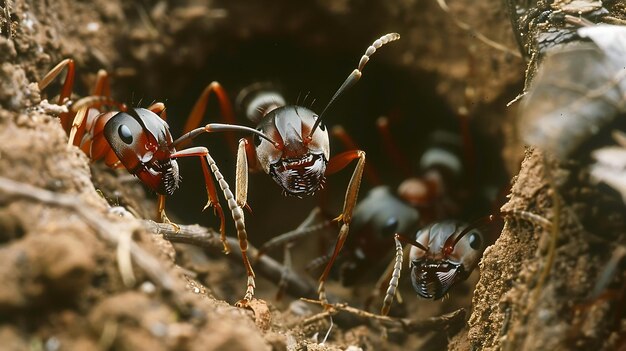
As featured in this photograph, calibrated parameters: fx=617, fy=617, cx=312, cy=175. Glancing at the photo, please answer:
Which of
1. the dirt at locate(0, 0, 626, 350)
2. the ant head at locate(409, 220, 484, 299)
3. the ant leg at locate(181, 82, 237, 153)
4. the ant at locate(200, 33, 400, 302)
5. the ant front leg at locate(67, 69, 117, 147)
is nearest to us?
the dirt at locate(0, 0, 626, 350)

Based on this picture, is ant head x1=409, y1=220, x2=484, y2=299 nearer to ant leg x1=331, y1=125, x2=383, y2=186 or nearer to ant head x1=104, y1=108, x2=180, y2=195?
ant leg x1=331, y1=125, x2=383, y2=186

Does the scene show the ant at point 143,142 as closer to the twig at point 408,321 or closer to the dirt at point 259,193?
the dirt at point 259,193

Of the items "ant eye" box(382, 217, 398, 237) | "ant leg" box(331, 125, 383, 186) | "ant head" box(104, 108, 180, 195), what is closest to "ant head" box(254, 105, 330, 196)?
"ant head" box(104, 108, 180, 195)

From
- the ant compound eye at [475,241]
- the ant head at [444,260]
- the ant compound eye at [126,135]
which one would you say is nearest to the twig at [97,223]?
the ant compound eye at [126,135]

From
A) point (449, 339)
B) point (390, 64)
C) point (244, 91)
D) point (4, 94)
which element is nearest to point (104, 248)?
point (4, 94)

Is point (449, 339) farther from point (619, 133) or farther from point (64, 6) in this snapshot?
point (64, 6)

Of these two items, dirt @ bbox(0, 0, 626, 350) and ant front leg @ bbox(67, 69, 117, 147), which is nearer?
dirt @ bbox(0, 0, 626, 350)
